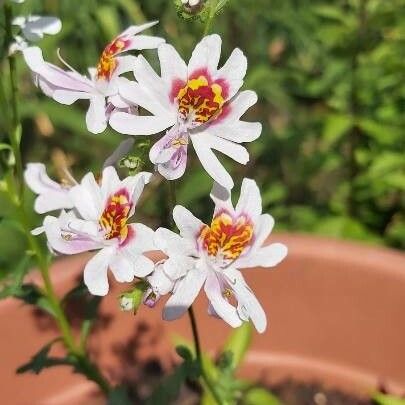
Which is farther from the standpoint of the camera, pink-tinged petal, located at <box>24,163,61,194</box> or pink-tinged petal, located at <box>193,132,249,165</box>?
pink-tinged petal, located at <box>24,163,61,194</box>

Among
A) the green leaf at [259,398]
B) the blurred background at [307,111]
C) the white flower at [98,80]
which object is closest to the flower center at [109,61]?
the white flower at [98,80]

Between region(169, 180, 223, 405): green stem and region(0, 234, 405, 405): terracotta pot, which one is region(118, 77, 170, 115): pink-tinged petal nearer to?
region(169, 180, 223, 405): green stem

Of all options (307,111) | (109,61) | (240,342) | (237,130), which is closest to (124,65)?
(109,61)

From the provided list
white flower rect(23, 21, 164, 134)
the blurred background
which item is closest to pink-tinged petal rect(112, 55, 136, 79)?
white flower rect(23, 21, 164, 134)

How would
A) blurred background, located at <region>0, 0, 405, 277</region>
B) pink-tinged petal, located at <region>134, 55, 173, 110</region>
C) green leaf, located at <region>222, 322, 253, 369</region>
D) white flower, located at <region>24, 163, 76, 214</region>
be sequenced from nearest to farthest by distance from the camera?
pink-tinged petal, located at <region>134, 55, 173, 110</region>
white flower, located at <region>24, 163, 76, 214</region>
green leaf, located at <region>222, 322, 253, 369</region>
blurred background, located at <region>0, 0, 405, 277</region>

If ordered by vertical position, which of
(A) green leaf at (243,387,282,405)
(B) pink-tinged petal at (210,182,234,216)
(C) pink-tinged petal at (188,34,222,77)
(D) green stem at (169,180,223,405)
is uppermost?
(C) pink-tinged petal at (188,34,222,77)

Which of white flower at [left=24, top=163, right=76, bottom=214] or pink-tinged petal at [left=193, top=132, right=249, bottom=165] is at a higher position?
pink-tinged petal at [left=193, top=132, right=249, bottom=165]

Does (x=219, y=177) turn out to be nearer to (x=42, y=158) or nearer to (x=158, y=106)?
(x=158, y=106)

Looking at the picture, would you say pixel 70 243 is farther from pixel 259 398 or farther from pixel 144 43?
pixel 259 398
